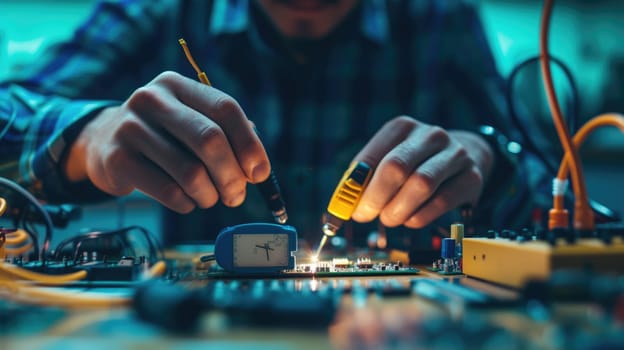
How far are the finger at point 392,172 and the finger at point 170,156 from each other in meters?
0.28

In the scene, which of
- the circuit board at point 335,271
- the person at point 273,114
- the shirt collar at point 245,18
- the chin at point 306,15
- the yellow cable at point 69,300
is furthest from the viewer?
the shirt collar at point 245,18

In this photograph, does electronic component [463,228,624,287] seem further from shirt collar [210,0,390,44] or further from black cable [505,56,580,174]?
shirt collar [210,0,390,44]

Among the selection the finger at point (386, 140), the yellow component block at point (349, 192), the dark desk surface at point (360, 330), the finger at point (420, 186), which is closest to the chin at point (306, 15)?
the finger at point (386, 140)

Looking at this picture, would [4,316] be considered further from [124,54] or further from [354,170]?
[124,54]

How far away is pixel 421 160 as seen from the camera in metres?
0.91

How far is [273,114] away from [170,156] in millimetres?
876

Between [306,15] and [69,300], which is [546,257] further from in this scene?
[306,15]

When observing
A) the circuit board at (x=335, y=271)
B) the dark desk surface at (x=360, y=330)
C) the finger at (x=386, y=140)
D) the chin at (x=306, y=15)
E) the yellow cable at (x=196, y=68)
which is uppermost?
the chin at (x=306, y=15)

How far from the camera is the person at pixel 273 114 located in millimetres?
785

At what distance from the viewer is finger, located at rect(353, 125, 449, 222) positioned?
844 millimetres

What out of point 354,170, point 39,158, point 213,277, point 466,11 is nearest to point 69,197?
point 39,158

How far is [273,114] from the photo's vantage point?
Answer: 63.8 inches

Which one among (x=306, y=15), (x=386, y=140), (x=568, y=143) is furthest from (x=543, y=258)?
(x=306, y=15)

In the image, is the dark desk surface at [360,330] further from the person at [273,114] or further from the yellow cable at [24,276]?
the person at [273,114]
